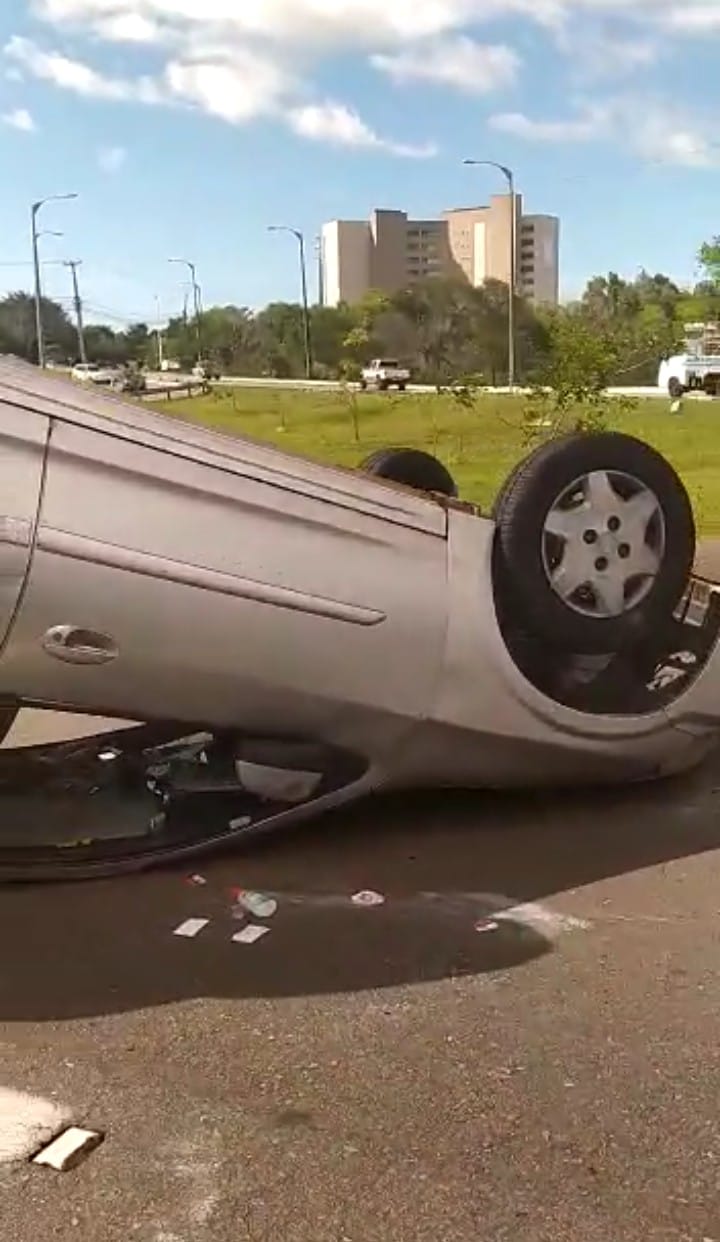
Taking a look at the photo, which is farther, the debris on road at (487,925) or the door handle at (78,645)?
the door handle at (78,645)

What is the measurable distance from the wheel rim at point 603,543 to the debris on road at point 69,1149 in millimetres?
2498

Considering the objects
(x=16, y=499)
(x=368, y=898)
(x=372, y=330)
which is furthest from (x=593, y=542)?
(x=372, y=330)

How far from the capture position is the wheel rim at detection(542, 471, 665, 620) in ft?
15.2

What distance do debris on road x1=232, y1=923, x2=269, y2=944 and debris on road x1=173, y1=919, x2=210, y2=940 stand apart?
0.12m

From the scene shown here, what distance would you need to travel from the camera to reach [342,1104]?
2.98 meters

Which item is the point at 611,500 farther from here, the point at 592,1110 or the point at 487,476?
the point at 487,476

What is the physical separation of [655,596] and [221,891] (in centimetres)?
188

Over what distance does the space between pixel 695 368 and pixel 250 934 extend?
37.2 m

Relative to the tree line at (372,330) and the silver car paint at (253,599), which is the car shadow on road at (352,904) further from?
the tree line at (372,330)

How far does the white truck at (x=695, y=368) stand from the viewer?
38.1 m

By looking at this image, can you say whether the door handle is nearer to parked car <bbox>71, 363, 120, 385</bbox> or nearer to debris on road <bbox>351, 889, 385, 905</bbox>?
parked car <bbox>71, 363, 120, 385</bbox>

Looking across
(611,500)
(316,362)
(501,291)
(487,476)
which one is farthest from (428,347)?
(611,500)

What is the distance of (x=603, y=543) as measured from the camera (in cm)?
469

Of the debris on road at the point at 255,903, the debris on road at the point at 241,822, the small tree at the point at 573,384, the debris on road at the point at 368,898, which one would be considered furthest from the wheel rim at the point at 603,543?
the small tree at the point at 573,384
